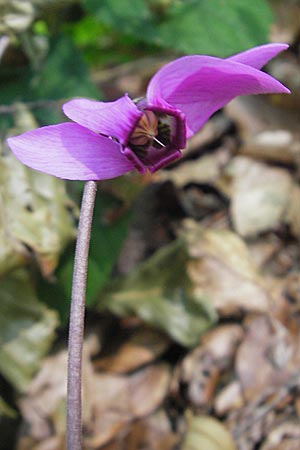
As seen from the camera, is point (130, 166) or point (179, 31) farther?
point (179, 31)

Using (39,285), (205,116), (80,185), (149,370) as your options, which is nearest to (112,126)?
(205,116)

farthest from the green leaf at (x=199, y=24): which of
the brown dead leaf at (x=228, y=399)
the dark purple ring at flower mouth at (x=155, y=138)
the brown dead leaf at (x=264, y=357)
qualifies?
the dark purple ring at flower mouth at (x=155, y=138)

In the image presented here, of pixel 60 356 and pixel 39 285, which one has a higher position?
pixel 39 285

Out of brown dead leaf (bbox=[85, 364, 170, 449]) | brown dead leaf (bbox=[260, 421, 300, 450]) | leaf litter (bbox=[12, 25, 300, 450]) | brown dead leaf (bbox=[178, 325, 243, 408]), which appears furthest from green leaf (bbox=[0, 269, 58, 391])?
brown dead leaf (bbox=[260, 421, 300, 450])

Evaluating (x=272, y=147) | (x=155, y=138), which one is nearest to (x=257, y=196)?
(x=272, y=147)

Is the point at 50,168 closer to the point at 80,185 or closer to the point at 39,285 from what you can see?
the point at 80,185

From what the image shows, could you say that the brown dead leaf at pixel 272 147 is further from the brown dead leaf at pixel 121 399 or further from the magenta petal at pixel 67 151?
the magenta petal at pixel 67 151

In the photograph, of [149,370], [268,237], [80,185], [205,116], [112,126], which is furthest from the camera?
[268,237]
